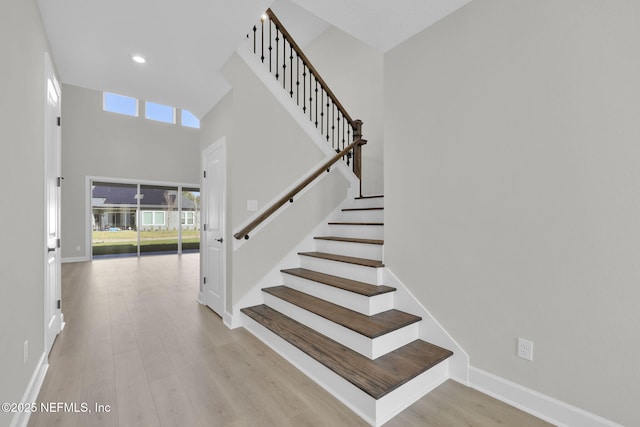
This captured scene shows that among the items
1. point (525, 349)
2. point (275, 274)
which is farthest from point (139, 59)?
point (525, 349)

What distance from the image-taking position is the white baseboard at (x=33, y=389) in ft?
5.21

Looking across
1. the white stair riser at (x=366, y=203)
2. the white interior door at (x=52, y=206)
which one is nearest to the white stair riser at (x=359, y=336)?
the white stair riser at (x=366, y=203)

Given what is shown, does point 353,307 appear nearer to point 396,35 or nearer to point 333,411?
point 333,411

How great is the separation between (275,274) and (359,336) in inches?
60.4

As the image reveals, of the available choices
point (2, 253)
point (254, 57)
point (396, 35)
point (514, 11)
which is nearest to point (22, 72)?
point (2, 253)

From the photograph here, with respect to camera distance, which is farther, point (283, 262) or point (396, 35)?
point (283, 262)

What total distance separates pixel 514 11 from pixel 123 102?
1003 cm

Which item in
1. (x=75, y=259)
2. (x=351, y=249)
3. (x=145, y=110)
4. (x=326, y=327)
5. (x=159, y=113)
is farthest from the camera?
(x=159, y=113)

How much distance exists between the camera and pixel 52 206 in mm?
2705

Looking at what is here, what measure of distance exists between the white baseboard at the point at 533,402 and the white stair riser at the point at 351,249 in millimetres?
1226

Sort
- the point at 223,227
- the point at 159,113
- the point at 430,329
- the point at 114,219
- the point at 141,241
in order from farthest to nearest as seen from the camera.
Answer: the point at 159,113 < the point at 141,241 < the point at 114,219 < the point at 223,227 < the point at 430,329

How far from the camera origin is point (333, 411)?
1815 mm

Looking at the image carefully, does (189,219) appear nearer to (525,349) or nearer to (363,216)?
(363,216)

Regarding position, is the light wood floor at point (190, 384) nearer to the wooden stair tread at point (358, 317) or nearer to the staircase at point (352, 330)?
the staircase at point (352, 330)
